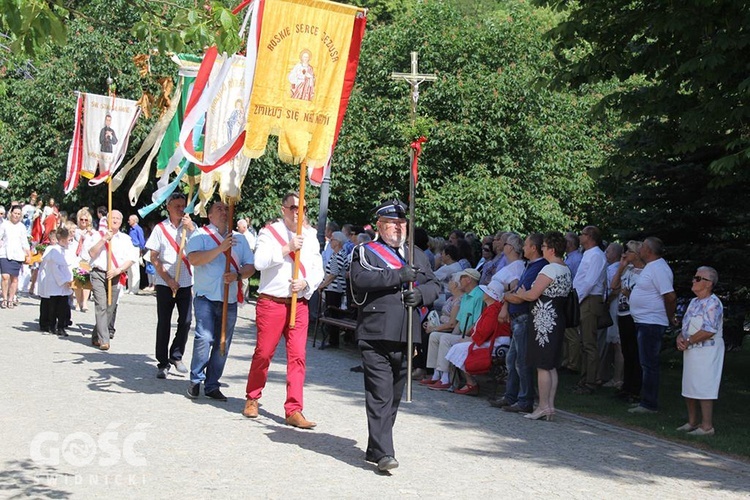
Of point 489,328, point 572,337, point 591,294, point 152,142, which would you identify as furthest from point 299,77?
point 572,337

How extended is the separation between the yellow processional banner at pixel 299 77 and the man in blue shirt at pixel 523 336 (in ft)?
8.92

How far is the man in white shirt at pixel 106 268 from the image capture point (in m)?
14.5

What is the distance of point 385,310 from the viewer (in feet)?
26.5

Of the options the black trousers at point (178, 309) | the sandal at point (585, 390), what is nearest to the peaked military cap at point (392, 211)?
the black trousers at point (178, 309)

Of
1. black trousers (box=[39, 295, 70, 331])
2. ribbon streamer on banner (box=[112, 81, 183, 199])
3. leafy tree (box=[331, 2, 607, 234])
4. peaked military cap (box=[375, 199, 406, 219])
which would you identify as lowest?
black trousers (box=[39, 295, 70, 331])

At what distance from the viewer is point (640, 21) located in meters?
11.8

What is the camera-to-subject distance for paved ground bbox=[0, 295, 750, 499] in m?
7.18

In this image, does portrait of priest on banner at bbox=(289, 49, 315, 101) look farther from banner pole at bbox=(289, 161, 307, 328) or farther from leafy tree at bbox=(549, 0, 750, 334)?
leafy tree at bbox=(549, 0, 750, 334)

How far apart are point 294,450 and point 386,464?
110cm

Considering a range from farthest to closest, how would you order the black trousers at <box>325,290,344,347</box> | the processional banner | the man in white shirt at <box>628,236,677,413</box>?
the black trousers at <box>325,290,344,347</box>, the processional banner, the man in white shirt at <box>628,236,677,413</box>

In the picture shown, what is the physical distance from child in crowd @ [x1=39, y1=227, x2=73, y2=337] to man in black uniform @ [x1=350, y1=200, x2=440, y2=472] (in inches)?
366

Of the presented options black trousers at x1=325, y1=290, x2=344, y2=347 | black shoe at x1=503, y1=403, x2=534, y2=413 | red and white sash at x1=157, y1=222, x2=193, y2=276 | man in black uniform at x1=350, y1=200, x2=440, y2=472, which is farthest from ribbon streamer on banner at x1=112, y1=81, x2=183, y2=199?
black trousers at x1=325, y1=290, x2=344, y2=347

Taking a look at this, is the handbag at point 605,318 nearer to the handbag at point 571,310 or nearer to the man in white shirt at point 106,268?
the handbag at point 571,310

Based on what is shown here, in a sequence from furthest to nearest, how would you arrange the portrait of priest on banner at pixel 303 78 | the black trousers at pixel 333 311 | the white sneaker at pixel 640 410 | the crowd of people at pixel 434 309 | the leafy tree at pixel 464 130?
the leafy tree at pixel 464 130, the black trousers at pixel 333 311, the white sneaker at pixel 640 410, the portrait of priest on banner at pixel 303 78, the crowd of people at pixel 434 309
